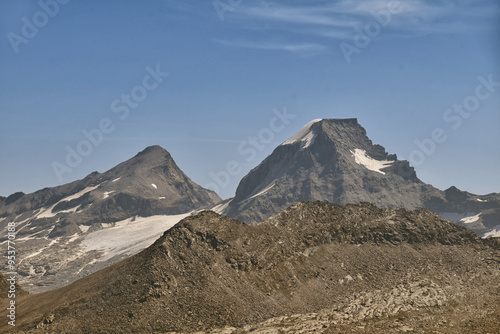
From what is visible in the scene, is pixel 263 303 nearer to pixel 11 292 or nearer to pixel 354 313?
pixel 354 313

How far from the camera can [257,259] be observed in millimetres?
88938

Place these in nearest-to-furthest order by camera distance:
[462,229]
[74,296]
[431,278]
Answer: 1. [74,296]
2. [431,278]
3. [462,229]

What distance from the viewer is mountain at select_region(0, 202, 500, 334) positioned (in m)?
73.1

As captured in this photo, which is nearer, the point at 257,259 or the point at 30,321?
the point at 30,321

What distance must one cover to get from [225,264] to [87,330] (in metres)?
23.2

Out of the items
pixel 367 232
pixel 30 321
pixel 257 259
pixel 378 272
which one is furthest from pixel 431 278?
pixel 30 321

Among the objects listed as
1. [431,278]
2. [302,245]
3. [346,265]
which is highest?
[302,245]

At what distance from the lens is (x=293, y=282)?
87.5 metres

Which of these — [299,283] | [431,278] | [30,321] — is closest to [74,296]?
[30,321]

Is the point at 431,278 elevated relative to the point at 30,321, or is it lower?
lower

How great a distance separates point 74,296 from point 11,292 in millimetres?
24205

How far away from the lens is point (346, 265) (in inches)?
3760

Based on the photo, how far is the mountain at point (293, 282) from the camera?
73.1 meters

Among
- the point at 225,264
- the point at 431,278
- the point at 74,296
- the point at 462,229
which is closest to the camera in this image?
the point at 74,296
